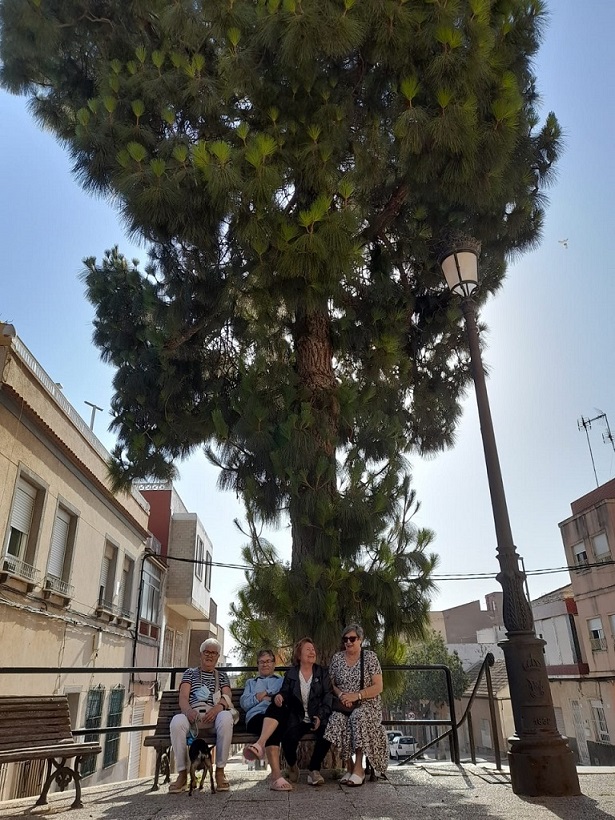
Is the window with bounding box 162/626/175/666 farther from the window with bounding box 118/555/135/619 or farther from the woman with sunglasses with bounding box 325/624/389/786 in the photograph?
the woman with sunglasses with bounding box 325/624/389/786

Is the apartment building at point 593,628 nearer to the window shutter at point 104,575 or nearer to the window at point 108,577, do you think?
the window at point 108,577

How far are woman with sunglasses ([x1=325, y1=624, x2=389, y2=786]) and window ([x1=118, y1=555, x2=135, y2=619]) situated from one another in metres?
12.0

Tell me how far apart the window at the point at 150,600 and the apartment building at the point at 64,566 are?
0.50 meters

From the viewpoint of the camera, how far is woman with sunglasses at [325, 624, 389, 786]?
4.57 m

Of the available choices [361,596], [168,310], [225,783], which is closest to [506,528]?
[361,596]

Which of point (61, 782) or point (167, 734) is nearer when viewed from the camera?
point (61, 782)

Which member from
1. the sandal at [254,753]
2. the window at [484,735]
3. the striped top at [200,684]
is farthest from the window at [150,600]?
the window at [484,735]

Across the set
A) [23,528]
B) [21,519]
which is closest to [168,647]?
[23,528]

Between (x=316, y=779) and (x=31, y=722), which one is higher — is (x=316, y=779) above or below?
below

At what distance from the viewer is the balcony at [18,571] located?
8.98 m

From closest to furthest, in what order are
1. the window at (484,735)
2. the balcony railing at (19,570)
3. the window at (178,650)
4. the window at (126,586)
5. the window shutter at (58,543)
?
the balcony railing at (19,570)
the window shutter at (58,543)
the window at (126,586)
the window at (178,650)
the window at (484,735)

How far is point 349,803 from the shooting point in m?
3.85

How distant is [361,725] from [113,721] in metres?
11.9

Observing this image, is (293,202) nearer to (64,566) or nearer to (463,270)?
(463,270)
